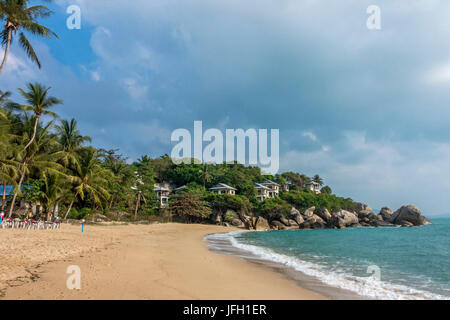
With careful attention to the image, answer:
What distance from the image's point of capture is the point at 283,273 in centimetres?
791

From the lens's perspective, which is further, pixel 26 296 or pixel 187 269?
pixel 187 269

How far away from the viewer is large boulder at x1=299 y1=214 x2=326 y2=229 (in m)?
49.4

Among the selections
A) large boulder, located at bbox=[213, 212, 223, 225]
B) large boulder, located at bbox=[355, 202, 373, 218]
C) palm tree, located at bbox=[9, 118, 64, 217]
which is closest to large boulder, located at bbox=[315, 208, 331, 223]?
large boulder, located at bbox=[355, 202, 373, 218]

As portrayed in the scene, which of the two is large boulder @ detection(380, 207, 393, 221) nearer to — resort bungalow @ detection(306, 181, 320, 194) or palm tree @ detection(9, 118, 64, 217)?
resort bungalow @ detection(306, 181, 320, 194)

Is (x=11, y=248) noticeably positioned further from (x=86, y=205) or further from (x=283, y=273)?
(x=86, y=205)

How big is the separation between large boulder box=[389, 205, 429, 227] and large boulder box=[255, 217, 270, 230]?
137ft

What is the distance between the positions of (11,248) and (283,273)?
9.69m

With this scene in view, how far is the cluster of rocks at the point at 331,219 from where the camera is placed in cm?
4503

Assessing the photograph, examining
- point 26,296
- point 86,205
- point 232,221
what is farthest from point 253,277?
point 232,221

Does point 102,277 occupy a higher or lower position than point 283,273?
Answer: higher

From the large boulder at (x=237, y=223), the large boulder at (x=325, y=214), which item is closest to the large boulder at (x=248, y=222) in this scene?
the large boulder at (x=237, y=223)

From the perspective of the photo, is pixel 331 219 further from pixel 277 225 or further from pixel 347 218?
pixel 277 225

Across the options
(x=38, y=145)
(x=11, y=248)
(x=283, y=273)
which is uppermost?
(x=38, y=145)
